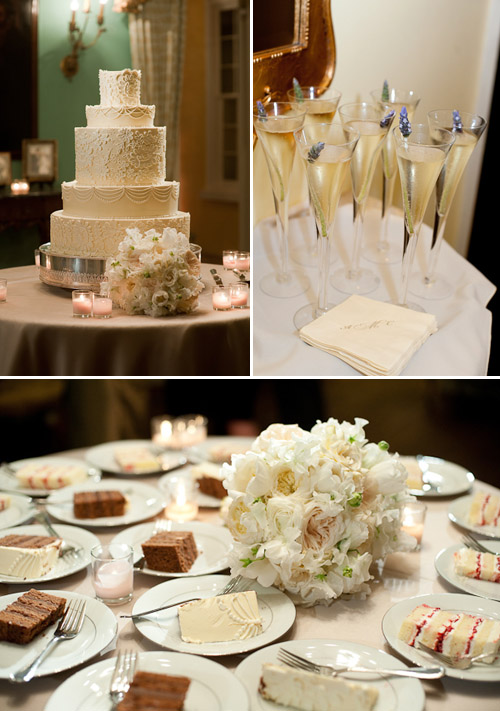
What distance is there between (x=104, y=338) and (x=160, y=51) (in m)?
0.54

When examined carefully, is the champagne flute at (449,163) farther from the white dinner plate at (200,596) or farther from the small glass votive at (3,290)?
the small glass votive at (3,290)

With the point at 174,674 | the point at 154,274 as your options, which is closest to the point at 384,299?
the point at 154,274

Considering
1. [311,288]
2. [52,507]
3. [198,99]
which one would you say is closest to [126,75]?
[198,99]

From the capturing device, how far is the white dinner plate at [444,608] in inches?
42.8

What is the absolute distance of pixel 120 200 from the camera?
1.44 metres

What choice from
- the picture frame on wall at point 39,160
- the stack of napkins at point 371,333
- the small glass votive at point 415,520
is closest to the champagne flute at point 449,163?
the stack of napkins at point 371,333

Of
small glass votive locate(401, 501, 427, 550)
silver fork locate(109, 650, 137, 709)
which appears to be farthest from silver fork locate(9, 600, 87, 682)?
small glass votive locate(401, 501, 427, 550)

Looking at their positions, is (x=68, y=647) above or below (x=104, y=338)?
below

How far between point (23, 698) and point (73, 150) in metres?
0.96

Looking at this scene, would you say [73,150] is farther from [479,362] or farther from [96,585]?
[479,362]

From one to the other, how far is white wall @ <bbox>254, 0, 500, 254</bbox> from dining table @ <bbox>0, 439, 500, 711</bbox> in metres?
1.04

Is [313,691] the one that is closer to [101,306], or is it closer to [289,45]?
[101,306]

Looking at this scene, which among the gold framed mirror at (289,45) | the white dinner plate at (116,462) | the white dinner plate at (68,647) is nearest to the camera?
the white dinner plate at (68,647)

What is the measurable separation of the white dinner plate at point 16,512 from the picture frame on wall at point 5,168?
0.90 metres
